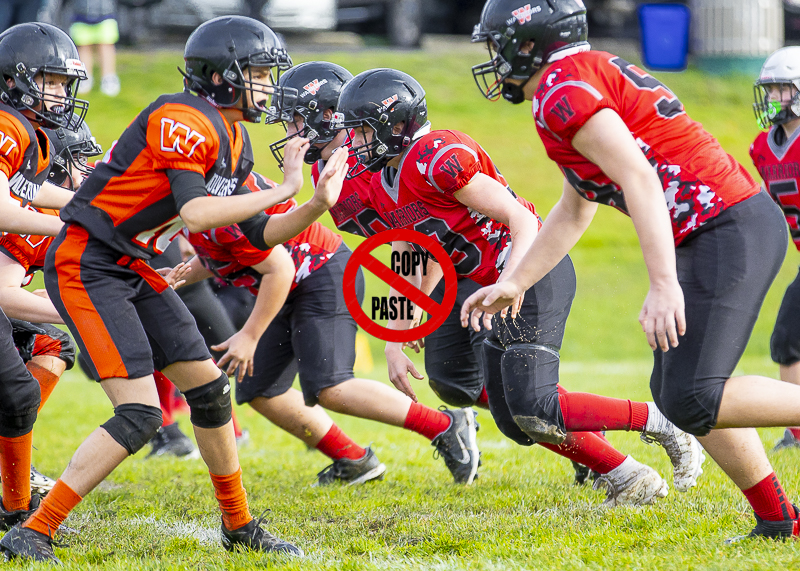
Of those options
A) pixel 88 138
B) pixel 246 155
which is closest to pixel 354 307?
pixel 246 155

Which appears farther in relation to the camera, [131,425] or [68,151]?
[68,151]

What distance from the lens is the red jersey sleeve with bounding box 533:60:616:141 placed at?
8.08 feet

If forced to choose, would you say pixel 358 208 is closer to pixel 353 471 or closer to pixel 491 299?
pixel 491 299

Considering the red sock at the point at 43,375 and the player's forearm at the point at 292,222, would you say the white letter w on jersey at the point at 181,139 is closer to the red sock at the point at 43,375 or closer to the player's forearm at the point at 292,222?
the player's forearm at the point at 292,222

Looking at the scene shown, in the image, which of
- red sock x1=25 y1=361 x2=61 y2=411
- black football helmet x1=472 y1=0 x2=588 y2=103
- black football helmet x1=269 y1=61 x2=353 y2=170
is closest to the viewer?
black football helmet x1=472 y1=0 x2=588 y2=103

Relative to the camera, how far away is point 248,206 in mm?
2832

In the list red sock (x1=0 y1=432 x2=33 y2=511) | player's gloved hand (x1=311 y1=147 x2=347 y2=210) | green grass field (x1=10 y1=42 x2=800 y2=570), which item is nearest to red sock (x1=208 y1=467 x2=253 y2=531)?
green grass field (x1=10 y1=42 x2=800 y2=570)

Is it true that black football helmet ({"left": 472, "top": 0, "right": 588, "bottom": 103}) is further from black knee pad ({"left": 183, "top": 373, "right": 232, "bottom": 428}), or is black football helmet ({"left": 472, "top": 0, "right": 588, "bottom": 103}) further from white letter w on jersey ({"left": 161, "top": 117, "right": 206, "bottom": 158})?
black knee pad ({"left": 183, "top": 373, "right": 232, "bottom": 428})

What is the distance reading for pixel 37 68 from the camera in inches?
135

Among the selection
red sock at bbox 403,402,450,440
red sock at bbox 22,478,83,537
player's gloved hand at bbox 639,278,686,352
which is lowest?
red sock at bbox 403,402,450,440

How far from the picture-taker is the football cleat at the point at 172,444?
5316mm

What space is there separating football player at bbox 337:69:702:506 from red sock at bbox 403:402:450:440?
23.9 inches

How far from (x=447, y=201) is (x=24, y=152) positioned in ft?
5.23

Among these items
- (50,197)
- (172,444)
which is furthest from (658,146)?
(172,444)
